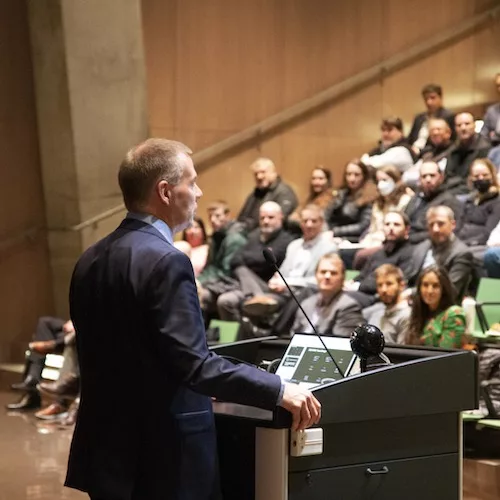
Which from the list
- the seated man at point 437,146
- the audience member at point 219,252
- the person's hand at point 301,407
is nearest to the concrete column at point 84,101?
the audience member at point 219,252

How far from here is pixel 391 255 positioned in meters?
6.46

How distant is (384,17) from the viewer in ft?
31.7

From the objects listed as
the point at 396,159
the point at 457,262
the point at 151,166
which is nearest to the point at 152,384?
the point at 151,166

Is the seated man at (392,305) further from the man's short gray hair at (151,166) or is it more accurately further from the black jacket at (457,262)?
the man's short gray hair at (151,166)

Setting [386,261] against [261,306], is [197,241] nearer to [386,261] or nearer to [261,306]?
[261,306]

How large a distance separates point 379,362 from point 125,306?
59 cm

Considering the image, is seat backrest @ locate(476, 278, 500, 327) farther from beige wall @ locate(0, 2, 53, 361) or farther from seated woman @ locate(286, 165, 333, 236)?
beige wall @ locate(0, 2, 53, 361)

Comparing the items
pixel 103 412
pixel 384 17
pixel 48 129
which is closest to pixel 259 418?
pixel 103 412

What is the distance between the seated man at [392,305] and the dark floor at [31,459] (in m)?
1.73

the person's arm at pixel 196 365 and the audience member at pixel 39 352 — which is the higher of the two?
the person's arm at pixel 196 365

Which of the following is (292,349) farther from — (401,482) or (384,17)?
(384,17)

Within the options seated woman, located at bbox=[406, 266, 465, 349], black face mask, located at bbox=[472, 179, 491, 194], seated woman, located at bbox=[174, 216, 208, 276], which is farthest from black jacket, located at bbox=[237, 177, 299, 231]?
seated woman, located at bbox=[406, 266, 465, 349]

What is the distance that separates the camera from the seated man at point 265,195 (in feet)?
25.3

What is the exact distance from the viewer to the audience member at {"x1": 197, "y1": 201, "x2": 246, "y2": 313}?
7.05m
